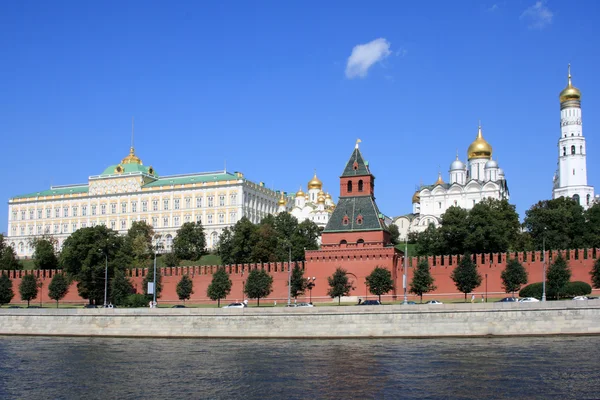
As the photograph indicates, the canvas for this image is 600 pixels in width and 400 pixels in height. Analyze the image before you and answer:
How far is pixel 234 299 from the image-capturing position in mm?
66188

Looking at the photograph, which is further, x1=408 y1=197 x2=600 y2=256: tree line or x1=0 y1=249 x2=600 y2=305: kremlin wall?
x1=408 y1=197 x2=600 y2=256: tree line

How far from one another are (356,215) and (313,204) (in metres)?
55.7

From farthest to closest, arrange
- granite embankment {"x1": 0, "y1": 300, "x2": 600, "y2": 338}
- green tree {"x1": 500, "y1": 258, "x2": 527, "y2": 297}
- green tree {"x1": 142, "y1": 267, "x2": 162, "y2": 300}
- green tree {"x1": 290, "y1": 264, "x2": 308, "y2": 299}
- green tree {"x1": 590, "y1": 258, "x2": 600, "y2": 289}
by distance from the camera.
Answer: green tree {"x1": 142, "y1": 267, "x2": 162, "y2": 300}
green tree {"x1": 290, "y1": 264, "x2": 308, "y2": 299}
green tree {"x1": 500, "y1": 258, "x2": 527, "y2": 297}
green tree {"x1": 590, "y1": 258, "x2": 600, "y2": 289}
granite embankment {"x1": 0, "y1": 300, "x2": 600, "y2": 338}

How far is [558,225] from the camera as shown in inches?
2958

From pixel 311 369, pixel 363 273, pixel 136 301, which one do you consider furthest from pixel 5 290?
pixel 311 369

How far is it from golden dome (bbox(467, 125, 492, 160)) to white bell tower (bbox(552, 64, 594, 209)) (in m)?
11.2

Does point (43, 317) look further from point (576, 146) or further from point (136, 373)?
point (576, 146)

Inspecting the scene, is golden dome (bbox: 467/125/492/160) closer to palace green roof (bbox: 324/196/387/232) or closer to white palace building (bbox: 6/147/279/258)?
white palace building (bbox: 6/147/279/258)

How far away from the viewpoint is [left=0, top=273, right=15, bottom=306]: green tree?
7112 centimetres

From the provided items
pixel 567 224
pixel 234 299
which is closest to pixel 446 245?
pixel 567 224

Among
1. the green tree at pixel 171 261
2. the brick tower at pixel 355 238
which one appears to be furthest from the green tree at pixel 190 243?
the brick tower at pixel 355 238

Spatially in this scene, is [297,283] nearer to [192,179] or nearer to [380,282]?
[380,282]

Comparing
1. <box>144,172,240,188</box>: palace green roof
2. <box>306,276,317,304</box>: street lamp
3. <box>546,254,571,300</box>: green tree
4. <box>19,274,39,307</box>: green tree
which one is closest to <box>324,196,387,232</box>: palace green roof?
<box>306,276,317,304</box>: street lamp

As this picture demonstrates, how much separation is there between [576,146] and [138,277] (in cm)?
6597
